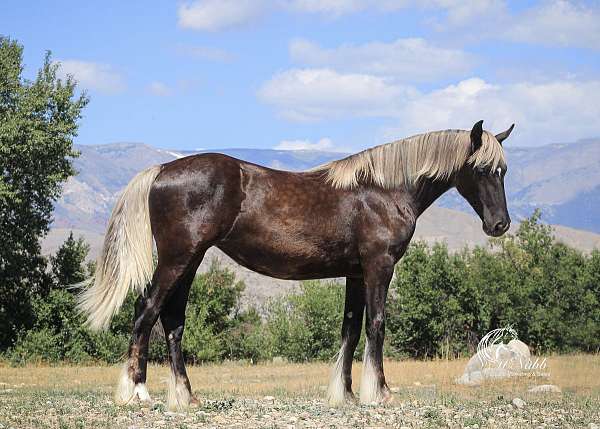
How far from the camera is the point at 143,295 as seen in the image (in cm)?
865

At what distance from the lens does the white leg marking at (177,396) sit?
28.1 feet

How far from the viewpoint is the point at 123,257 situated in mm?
8617

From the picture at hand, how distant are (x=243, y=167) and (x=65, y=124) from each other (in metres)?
20.3

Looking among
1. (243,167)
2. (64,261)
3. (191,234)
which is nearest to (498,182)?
(243,167)

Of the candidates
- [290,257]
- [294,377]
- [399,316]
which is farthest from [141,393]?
[399,316]

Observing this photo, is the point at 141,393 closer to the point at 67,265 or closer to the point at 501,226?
the point at 501,226

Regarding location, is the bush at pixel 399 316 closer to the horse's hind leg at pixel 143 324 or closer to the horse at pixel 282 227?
the horse at pixel 282 227

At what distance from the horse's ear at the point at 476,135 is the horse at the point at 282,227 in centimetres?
2

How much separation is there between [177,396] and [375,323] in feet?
8.14

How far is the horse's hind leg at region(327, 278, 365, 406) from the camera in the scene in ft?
30.2

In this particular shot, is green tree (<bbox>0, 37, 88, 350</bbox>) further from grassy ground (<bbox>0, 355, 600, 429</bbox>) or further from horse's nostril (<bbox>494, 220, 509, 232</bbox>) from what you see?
horse's nostril (<bbox>494, 220, 509, 232</bbox>)

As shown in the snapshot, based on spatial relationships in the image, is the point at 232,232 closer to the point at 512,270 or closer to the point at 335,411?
the point at 335,411

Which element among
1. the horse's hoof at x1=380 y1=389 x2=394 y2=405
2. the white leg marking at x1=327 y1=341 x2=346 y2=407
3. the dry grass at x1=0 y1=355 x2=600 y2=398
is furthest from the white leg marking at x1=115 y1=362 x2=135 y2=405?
the dry grass at x1=0 y1=355 x2=600 y2=398

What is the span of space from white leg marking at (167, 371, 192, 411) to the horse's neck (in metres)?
3.60
